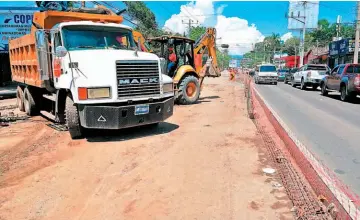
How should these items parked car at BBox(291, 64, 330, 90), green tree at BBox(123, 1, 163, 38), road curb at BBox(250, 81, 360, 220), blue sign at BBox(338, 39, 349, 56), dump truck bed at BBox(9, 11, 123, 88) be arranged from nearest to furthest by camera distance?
road curb at BBox(250, 81, 360, 220), dump truck bed at BBox(9, 11, 123, 88), parked car at BBox(291, 64, 330, 90), blue sign at BBox(338, 39, 349, 56), green tree at BBox(123, 1, 163, 38)

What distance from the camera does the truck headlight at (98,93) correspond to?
260 inches

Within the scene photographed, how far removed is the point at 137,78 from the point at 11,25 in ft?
57.8

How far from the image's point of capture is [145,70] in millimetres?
7383

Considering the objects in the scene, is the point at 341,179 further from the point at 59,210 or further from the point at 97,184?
the point at 59,210

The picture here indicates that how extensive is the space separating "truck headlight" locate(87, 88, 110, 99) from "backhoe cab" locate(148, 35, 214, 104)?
Answer: 6494 millimetres

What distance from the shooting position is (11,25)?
2091 centimetres

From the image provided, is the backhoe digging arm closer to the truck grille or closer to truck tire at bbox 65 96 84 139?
the truck grille

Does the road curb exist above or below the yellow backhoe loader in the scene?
below

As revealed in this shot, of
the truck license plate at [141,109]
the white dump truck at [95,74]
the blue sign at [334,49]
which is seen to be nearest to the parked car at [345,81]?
the white dump truck at [95,74]

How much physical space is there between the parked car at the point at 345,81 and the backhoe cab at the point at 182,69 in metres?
7.34

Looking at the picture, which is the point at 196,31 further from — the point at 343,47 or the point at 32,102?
the point at 32,102

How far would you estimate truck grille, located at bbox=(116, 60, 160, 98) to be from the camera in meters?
6.93

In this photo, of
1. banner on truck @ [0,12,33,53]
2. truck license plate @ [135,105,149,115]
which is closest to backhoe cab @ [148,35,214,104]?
truck license plate @ [135,105,149,115]

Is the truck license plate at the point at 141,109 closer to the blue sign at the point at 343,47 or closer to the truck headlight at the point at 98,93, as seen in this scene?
the truck headlight at the point at 98,93
